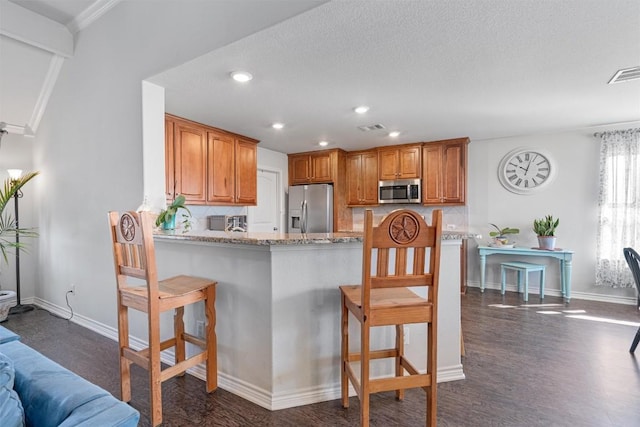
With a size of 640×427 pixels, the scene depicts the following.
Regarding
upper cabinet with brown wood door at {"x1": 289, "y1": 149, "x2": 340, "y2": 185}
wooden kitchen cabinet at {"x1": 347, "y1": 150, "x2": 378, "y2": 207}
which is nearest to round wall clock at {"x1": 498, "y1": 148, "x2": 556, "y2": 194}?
wooden kitchen cabinet at {"x1": 347, "y1": 150, "x2": 378, "y2": 207}

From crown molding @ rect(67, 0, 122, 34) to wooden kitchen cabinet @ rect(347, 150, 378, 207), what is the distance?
12.2ft

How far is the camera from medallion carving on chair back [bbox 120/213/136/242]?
174cm

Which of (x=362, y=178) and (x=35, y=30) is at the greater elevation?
(x=35, y=30)

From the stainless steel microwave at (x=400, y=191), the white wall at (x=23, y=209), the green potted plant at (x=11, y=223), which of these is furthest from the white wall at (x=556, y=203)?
the white wall at (x=23, y=209)

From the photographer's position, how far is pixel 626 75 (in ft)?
8.38

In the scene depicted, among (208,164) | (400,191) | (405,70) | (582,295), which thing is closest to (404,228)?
(405,70)

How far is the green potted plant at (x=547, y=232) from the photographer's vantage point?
4176 millimetres

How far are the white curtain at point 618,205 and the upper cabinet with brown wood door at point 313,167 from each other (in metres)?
3.69

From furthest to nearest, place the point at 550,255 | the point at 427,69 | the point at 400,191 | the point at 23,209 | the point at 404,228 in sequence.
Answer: the point at 400,191
the point at 550,255
the point at 23,209
the point at 427,69
the point at 404,228

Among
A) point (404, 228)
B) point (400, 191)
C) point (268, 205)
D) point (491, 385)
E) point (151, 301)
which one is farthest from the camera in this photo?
point (268, 205)

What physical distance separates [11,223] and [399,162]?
17.2 ft

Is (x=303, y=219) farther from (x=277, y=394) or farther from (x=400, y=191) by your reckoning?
(x=277, y=394)

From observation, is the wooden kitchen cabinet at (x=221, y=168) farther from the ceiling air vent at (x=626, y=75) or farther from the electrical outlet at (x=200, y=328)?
the ceiling air vent at (x=626, y=75)

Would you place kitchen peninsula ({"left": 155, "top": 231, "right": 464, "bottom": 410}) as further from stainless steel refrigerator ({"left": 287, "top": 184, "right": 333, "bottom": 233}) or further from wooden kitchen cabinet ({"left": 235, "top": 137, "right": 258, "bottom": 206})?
stainless steel refrigerator ({"left": 287, "top": 184, "right": 333, "bottom": 233})
